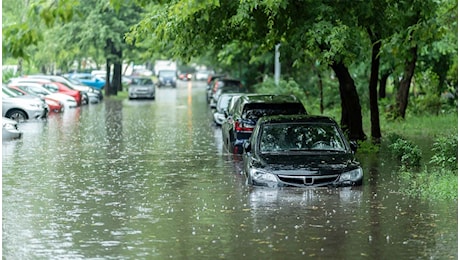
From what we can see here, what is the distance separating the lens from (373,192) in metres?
17.0

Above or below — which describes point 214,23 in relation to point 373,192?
above

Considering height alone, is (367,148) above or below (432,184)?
below

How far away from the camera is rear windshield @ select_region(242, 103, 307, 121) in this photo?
24.9 m

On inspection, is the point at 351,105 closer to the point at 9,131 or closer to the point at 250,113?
the point at 250,113

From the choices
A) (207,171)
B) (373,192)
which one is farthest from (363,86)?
(373,192)

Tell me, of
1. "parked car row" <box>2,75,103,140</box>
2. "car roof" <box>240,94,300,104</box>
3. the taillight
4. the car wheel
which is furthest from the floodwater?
the car wheel

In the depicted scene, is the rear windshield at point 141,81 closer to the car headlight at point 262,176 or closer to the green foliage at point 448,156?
the green foliage at point 448,156

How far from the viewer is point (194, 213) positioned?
14773 mm

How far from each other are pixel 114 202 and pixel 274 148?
10.6 ft

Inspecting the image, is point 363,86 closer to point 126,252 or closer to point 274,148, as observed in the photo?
point 274,148

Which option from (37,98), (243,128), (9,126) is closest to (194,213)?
(243,128)

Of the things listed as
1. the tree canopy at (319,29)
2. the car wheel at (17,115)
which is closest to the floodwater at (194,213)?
the tree canopy at (319,29)

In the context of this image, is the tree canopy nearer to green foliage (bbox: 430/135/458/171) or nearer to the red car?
green foliage (bbox: 430/135/458/171)

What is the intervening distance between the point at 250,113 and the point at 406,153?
4.62 meters
